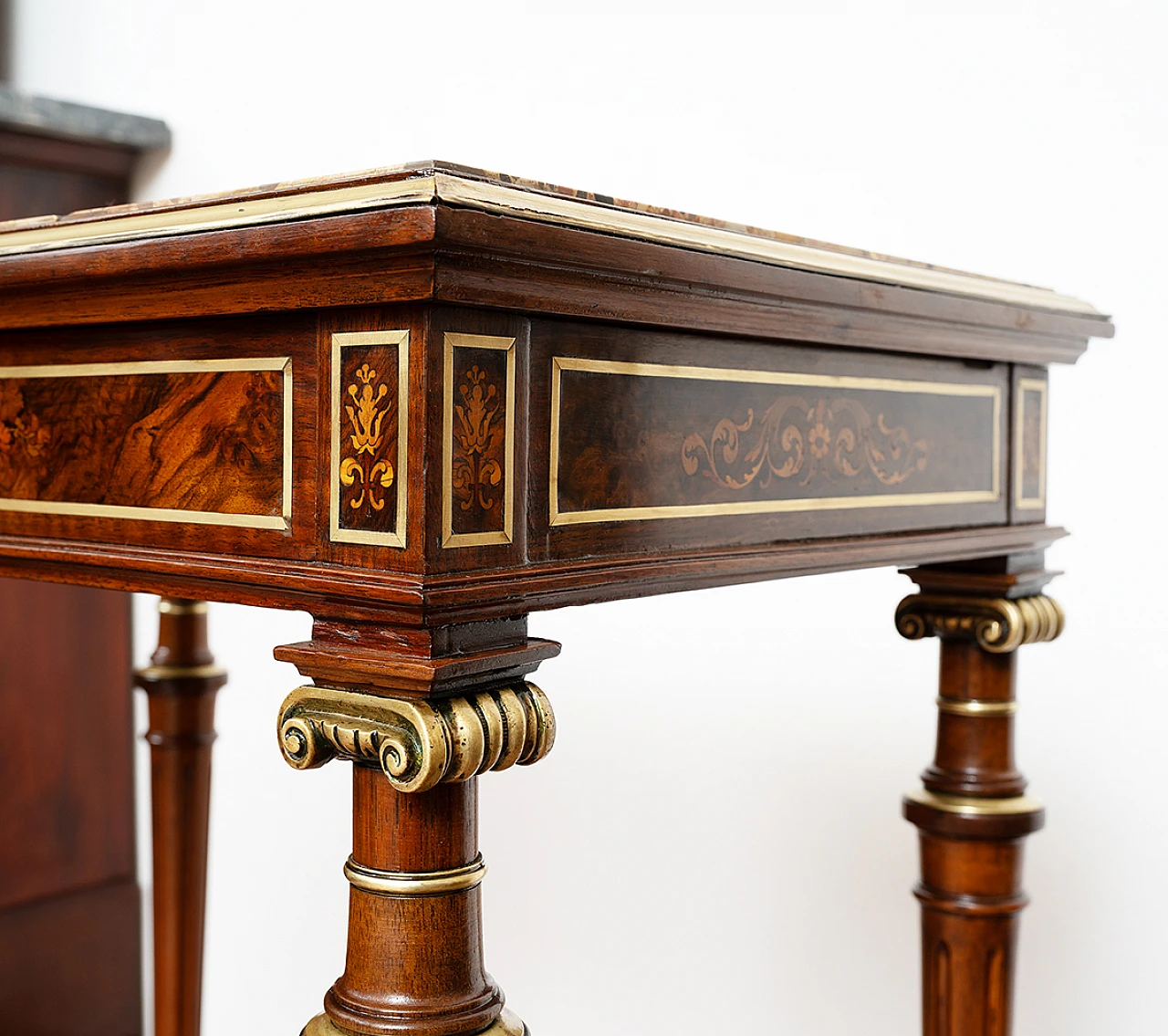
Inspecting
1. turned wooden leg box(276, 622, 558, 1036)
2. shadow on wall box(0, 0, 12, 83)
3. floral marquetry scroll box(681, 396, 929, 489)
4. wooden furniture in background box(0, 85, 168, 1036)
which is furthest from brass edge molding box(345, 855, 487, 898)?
shadow on wall box(0, 0, 12, 83)

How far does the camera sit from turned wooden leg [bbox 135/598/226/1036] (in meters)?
1.64

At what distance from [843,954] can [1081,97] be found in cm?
110

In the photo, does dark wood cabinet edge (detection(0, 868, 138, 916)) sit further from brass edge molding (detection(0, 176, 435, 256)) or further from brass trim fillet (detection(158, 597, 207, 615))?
brass edge molding (detection(0, 176, 435, 256))

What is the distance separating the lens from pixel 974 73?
71.2 inches

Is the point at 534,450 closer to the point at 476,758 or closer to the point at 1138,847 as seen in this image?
the point at 476,758

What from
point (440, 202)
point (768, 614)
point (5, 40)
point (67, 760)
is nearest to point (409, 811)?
point (440, 202)

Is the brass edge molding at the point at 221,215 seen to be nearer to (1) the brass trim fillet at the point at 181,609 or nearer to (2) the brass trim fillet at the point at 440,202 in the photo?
(2) the brass trim fillet at the point at 440,202

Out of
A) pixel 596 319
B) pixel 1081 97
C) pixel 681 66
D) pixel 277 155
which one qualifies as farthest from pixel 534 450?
pixel 277 155

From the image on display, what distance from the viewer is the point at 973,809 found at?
135 centimetres

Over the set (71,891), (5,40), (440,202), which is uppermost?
(5,40)

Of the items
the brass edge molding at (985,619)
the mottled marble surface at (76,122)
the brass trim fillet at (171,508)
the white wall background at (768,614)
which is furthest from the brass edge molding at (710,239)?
the mottled marble surface at (76,122)

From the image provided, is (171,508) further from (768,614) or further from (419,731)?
(768,614)

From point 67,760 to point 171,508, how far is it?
156 cm

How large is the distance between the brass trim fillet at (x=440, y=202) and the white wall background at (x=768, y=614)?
81 centimetres
